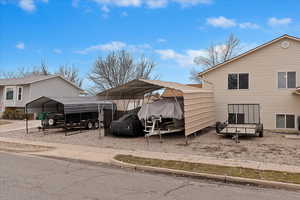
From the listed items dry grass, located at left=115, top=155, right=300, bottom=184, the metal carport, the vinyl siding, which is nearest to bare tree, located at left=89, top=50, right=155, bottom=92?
the vinyl siding

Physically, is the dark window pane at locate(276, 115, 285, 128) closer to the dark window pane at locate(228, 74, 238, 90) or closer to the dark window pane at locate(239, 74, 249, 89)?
the dark window pane at locate(239, 74, 249, 89)

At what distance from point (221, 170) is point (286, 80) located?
1169 centimetres

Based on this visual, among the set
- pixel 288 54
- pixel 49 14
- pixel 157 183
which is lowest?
pixel 157 183

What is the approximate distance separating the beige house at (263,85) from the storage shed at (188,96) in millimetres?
1337

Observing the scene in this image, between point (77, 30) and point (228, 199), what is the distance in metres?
22.4

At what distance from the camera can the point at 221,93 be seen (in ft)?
57.1

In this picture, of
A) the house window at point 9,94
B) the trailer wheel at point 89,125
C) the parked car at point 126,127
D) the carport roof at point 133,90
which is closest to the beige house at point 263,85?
the carport roof at point 133,90

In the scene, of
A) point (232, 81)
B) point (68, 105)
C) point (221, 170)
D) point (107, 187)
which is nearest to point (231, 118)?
point (232, 81)

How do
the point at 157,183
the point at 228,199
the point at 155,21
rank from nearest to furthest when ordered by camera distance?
the point at 228,199, the point at 157,183, the point at 155,21

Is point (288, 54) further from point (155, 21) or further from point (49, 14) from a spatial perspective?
point (49, 14)

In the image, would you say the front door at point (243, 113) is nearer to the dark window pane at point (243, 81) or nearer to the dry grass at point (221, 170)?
the dark window pane at point (243, 81)

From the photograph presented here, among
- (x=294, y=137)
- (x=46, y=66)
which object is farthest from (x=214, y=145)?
(x=46, y=66)

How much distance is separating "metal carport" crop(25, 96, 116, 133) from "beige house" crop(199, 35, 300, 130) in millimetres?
7821

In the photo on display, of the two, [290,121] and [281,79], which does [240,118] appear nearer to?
[290,121]
